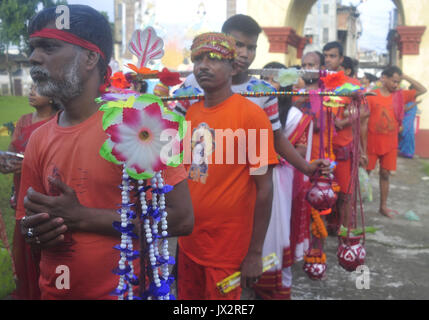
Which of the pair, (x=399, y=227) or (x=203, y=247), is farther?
(x=399, y=227)

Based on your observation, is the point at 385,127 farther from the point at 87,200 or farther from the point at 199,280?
the point at 87,200

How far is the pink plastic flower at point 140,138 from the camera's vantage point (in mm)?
1244

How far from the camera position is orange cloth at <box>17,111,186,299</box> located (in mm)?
1538

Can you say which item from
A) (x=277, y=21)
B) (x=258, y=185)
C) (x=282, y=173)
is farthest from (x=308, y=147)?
(x=277, y=21)

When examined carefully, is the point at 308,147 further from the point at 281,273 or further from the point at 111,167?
the point at 111,167

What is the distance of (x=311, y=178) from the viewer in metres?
3.16

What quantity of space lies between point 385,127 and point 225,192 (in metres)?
5.00

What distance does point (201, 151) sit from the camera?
7.88 feet

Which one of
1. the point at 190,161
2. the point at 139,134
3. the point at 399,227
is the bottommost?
the point at 399,227

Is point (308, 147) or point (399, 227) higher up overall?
point (308, 147)

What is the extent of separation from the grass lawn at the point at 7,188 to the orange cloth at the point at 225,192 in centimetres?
125

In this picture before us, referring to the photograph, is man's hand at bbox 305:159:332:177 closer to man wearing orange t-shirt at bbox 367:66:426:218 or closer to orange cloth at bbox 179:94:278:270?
orange cloth at bbox 179:94:278:270

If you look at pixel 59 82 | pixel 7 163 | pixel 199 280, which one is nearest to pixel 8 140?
pixel 7 163
